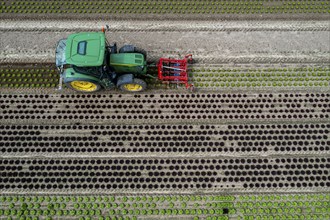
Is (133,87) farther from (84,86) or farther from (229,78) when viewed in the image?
(229,78)

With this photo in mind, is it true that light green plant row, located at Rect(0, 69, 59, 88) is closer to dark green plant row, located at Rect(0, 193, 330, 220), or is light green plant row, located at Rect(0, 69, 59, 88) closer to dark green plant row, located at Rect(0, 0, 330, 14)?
dark green plant row, located at Rect(0, 0, 330, 14)

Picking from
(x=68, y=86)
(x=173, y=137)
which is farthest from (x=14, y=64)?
(x=173, y=137)

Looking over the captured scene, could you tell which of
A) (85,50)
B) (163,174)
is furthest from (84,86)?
(163,174)

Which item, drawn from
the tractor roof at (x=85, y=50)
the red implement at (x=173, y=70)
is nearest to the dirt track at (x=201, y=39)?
the red implement at (x=173, y=70)

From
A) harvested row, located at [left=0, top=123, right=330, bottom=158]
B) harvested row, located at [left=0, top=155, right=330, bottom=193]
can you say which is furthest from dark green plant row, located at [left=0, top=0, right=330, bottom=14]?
harvested row, located at [left=0, top=155, right=330, bottom=193]

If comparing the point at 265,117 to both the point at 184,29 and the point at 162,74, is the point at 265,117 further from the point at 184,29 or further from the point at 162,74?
the point at 184,29

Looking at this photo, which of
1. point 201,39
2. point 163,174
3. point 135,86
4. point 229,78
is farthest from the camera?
point 201,39
